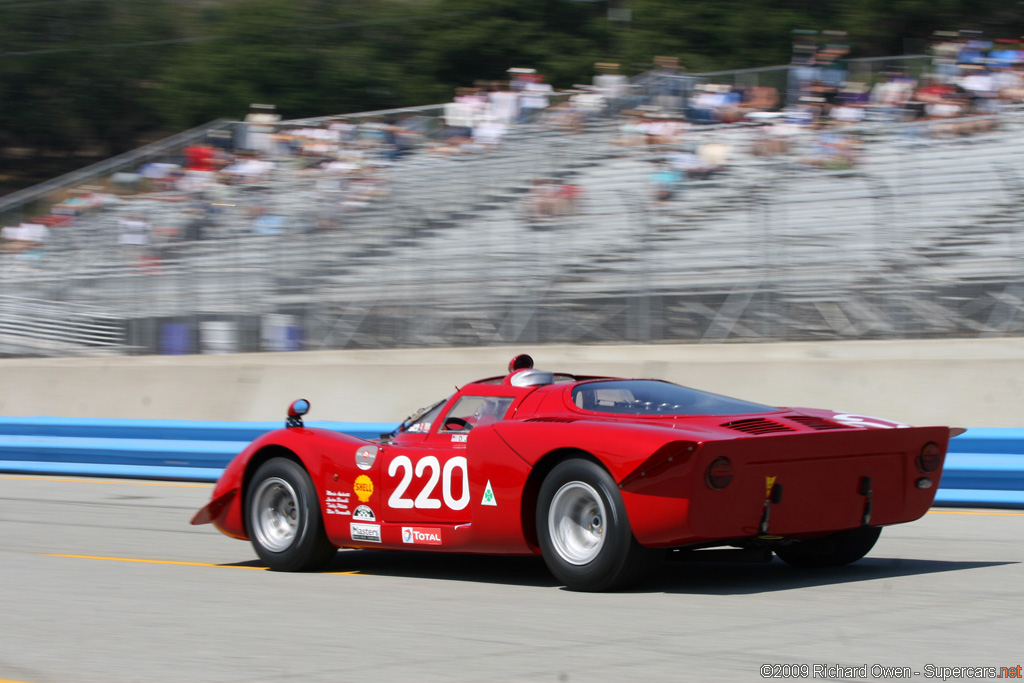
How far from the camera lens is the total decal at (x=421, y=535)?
6.49 metres

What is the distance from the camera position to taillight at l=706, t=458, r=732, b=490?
5441 mm

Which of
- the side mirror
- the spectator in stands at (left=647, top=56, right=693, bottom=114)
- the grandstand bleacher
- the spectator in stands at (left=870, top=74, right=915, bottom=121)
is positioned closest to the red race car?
the side mirror

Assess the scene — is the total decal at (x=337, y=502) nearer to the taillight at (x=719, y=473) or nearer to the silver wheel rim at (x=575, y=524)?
the silver wheel rim at (x=575, y=524)

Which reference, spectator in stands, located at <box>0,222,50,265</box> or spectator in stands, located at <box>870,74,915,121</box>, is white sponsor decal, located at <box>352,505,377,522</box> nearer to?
spectator in stands, located at <box>870,74,915,121</box>

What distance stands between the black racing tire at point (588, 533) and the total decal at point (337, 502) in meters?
1.49

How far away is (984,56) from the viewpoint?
15.3 meters

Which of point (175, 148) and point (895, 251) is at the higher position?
point (175, 148)

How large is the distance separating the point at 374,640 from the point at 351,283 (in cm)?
1102

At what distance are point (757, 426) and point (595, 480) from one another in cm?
88

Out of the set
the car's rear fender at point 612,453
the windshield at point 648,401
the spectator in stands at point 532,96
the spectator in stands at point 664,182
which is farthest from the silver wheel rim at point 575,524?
the spectator in stands at point 532,96

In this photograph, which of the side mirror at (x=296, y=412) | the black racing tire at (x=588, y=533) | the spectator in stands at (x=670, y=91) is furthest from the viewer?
the spectator in stands at (x=670, y=91)

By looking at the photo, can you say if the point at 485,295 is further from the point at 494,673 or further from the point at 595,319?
the point at 494,673

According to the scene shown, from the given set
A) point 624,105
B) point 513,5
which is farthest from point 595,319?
point 513,5

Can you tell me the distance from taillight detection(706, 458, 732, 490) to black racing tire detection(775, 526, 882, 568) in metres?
1.28
